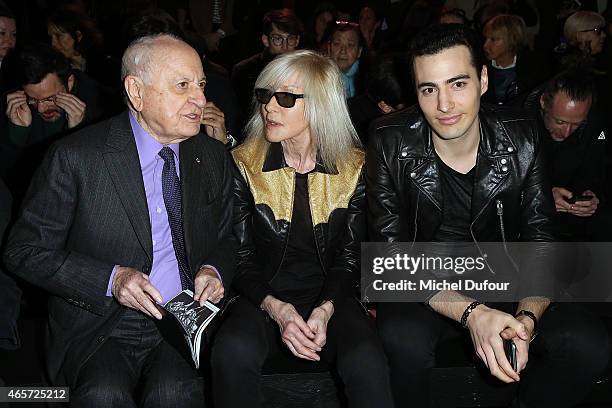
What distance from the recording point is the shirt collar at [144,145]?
303 centimetres

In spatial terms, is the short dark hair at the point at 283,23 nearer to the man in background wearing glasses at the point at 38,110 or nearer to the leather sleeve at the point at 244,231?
the man in background wearing glasses at the point at 38,110

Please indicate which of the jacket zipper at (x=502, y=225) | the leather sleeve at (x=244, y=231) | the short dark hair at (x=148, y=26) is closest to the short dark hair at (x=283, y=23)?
the short dark hair at (x=148, y=26)

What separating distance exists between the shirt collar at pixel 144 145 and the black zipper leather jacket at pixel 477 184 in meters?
0.96

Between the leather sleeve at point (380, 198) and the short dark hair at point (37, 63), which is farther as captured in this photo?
the short dark hair at point (37, 63)

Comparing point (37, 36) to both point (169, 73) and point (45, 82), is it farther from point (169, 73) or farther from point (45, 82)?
point (169, 73)

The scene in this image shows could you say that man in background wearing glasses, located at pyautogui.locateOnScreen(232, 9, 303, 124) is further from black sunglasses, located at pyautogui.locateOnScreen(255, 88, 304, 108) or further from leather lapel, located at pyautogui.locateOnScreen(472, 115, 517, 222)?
leather lapel, located at pyautogui.locateOnScreen(472, 115, 517, 222)

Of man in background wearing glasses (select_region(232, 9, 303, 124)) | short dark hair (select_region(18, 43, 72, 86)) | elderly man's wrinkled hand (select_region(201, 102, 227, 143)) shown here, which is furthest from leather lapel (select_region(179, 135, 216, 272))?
man in background wearing glasses (select_region(232, 9, 303, 124))

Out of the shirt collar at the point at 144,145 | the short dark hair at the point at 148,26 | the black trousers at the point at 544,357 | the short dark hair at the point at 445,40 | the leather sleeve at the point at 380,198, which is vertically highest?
the short dark hair at the point at 148,26

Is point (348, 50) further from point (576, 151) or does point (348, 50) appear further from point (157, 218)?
point (157, 218)

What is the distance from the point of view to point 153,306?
8.88ft

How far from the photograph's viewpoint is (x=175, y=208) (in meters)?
3.04

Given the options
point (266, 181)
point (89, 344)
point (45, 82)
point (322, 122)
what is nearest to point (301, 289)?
point (266, 181)

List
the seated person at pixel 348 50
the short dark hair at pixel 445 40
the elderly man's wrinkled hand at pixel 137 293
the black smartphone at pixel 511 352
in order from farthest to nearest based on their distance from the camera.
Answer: the seated person at pixel 348 50 < the short dark hair at pixel 445 40 < the black smartphone at pixel 511 352 < the elderly man's wrinkled hand at pixel 137 293

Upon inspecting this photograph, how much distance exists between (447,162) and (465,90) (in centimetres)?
35
